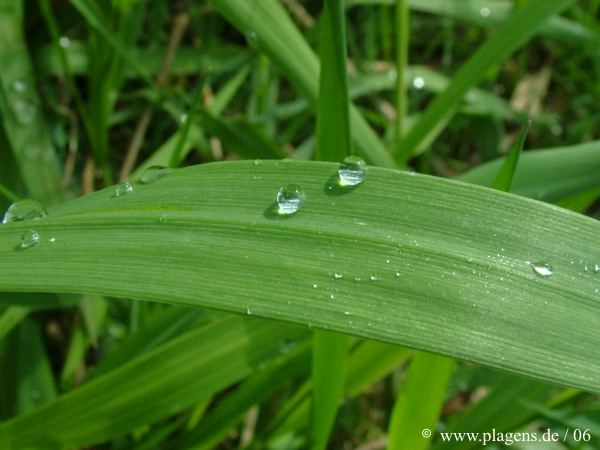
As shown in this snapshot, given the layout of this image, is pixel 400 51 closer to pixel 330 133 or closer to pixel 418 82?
pixel 418 82

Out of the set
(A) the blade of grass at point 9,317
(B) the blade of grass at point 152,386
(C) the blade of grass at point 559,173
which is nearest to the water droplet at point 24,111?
(A) the blade of grass at point 9,317

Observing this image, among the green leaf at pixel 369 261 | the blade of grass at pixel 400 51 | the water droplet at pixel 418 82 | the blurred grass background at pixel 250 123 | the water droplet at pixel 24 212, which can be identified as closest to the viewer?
the green leaf at pixel 369 261

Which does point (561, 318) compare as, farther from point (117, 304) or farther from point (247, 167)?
point (117, 304)

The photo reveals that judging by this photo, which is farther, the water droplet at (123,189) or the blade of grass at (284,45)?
the blade of grass at (284,45)

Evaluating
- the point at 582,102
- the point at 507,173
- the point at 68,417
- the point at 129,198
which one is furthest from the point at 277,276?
the point at 582,102

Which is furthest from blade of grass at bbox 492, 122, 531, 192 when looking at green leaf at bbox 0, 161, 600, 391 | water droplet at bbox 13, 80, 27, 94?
water droplet at bbox 13, 80, 27, 94

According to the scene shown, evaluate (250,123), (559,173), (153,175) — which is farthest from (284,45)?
(559,173)

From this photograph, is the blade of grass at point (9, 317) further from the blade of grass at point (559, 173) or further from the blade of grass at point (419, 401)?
the blade of grass at point (559, 173)
